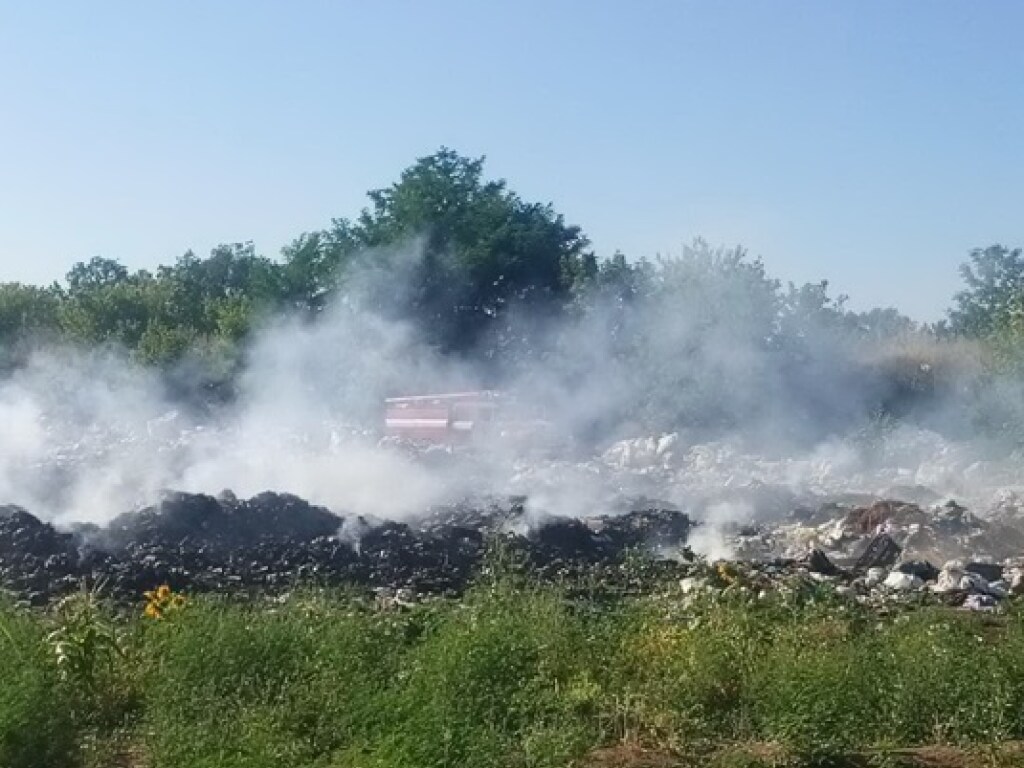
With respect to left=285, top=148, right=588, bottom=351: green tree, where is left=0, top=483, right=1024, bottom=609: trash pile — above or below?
below

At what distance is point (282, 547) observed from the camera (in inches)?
474

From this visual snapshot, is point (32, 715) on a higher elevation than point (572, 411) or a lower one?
lower

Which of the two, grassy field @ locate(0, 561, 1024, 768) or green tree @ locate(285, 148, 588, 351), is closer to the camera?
grassy field @ locate(0, 561, 1024, 768)

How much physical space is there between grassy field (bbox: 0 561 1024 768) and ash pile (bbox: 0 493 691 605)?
3.01m

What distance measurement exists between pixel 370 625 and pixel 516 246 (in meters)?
25.3

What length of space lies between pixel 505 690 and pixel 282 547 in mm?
6714

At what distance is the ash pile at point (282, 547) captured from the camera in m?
10.5

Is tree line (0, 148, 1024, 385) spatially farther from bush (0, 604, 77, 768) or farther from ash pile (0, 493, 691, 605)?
bush (0, 604, 77, 768)

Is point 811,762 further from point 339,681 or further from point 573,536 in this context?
point 573,536

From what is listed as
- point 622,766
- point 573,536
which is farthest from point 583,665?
point 573,536

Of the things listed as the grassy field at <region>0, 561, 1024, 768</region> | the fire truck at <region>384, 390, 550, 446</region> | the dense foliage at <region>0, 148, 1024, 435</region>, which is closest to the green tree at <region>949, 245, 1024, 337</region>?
the dense foliage at <region>0, 148, 1024, 435</region>

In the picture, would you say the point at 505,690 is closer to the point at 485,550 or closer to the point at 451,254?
the point at 485,550

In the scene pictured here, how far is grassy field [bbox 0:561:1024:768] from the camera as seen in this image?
5.32 m

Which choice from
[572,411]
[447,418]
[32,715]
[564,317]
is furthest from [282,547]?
[564,317]
